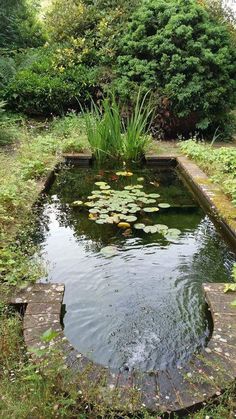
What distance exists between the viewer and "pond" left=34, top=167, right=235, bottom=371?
2.15 meters

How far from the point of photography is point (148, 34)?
666 centimetres

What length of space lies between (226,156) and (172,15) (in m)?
2.96

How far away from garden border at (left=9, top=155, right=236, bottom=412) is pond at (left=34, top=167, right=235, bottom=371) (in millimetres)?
114

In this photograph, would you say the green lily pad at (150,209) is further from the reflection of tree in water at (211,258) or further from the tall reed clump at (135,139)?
the tall reed clump at (135,139)

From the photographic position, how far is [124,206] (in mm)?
3895

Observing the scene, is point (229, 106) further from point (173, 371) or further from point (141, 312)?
point (173, 371)

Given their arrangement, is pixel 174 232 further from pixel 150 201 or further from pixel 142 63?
pixel 142 63

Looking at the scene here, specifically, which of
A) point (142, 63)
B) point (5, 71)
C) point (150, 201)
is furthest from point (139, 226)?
point (5, 71)

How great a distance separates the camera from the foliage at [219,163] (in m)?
3.93

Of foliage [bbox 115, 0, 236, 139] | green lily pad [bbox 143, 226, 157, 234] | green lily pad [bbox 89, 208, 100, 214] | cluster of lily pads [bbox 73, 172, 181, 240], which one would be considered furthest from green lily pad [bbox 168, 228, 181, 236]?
foliage [bbox 115, 0, 236, 139]

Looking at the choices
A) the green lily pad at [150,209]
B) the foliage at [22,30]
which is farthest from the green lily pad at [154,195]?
the foliage at [22,30]

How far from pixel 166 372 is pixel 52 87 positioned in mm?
5951

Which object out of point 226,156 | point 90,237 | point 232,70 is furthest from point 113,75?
point 90,237

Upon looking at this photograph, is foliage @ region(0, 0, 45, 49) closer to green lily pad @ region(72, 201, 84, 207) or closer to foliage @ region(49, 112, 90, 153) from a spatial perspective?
foliage @ region(49, 112, 90, 153)
